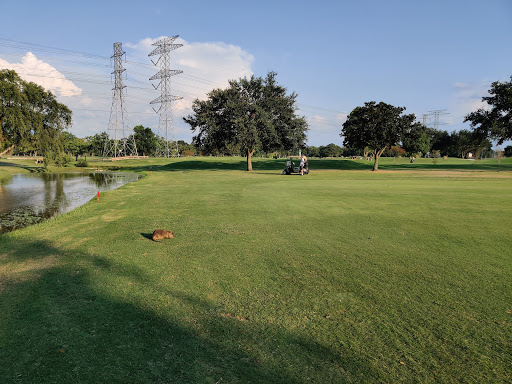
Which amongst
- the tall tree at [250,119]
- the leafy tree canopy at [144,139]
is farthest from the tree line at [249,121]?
the leafy tree canopy at [144,139]

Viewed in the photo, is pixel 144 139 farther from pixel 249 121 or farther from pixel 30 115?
pixel 249 121

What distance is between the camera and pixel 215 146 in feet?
150

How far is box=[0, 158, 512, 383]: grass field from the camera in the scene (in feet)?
11.2

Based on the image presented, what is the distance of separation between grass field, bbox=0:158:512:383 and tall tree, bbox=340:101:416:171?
4010 cm

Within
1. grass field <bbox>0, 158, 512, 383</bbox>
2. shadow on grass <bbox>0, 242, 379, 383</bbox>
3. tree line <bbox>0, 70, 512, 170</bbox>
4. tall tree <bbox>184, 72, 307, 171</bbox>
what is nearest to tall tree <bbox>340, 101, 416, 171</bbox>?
tree line <bbox>0, 70, 512, 170</bbox>

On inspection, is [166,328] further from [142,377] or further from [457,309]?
[457,309]

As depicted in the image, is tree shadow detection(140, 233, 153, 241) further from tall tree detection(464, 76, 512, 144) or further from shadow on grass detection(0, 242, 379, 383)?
tall tree detection(464, 76, 512, 144)

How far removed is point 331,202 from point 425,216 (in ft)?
14.6

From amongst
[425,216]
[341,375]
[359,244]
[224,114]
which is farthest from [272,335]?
[224,114]

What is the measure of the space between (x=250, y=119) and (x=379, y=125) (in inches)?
776

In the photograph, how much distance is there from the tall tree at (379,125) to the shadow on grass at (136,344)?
4720 centimetres

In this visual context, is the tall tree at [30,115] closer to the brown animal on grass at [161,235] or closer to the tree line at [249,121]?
the tree line at [249,121]

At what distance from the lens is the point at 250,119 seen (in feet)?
145

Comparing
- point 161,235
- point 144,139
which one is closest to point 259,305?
point 161,235
